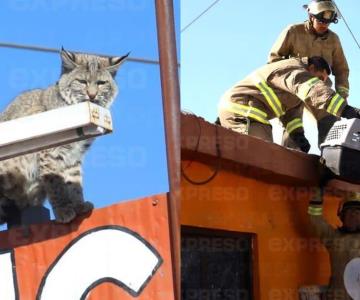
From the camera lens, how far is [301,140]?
755cm

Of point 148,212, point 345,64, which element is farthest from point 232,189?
point 345,64

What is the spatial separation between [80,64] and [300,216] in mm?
2343

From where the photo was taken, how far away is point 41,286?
5219 mm

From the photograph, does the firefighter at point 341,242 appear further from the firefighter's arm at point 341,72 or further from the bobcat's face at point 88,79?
the bobcat's face at point 88,79

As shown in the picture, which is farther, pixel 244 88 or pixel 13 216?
pixel 244 88

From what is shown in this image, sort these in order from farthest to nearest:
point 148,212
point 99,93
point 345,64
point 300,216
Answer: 1. point 345,64
2. point 300,216
3. point 99,93
4. point 148,212

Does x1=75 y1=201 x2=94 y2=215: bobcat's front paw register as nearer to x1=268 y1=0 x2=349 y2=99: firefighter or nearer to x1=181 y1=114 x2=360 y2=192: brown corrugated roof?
x1=181 y1=114 x2=360 y2=192: brown corrugated roof

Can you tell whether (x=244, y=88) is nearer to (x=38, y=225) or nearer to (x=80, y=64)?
(x=80, y=64)

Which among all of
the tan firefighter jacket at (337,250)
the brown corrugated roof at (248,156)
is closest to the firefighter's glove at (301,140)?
the brown corrugated roof at (248,156)

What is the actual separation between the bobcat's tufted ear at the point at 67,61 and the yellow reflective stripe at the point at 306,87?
6.61 ft

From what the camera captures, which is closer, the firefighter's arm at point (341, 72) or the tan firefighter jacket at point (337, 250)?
the tan firefighter jacket at point (337, 250)

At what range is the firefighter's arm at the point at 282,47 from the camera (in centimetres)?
742

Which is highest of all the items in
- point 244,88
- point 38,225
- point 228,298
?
point 244,88

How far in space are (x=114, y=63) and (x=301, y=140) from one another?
261 centimetres
